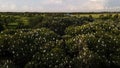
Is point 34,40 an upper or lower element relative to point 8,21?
upper

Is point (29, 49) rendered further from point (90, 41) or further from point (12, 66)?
point (90, 41)

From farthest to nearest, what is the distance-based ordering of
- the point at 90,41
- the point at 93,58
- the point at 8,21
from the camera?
the point at 8,21 → the point at 90,41 → the point at 93,58

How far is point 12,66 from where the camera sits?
24188mm

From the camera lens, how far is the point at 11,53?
87.6ft

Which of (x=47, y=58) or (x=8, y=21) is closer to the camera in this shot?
(x=47, y=58)

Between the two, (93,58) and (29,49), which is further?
(29,49)

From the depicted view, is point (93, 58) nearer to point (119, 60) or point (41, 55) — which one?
point (119, 60)

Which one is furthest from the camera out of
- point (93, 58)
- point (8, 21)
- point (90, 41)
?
point (8, 21)

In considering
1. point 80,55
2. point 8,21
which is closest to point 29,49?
point 80,55

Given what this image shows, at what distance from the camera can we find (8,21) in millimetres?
77938

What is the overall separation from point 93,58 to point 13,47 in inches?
278

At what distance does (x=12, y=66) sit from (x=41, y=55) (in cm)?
251

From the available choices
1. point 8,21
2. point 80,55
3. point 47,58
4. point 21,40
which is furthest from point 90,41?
point 8,21

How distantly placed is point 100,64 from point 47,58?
160 inches
